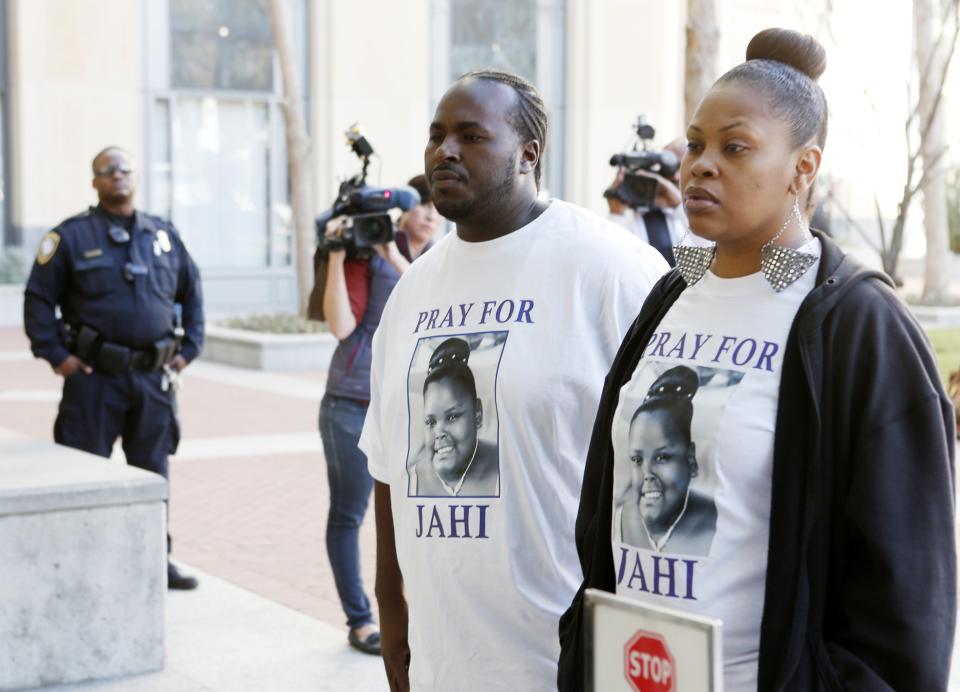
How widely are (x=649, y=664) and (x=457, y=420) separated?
1.11m

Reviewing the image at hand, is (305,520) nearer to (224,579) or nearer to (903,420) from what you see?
(224,579)

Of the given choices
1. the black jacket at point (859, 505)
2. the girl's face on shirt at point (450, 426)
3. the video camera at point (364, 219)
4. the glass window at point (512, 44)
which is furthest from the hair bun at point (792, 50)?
the glass window at point (512, 44)

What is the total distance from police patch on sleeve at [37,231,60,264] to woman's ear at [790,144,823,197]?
16.2 ft

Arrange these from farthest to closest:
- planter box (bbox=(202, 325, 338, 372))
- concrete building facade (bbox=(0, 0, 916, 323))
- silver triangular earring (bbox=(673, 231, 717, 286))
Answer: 1. concrete building facade (bbox=(0, 0, 916, 323))
2. planter box (bbox=(202, 325, 338, 372))
3. silver triangular earring (bbox=(673, 231, 717, 286))

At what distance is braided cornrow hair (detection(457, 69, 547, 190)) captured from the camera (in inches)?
114

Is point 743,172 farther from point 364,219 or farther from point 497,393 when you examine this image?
point 364,219

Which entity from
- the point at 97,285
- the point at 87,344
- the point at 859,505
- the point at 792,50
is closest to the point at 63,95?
the point at 97,285

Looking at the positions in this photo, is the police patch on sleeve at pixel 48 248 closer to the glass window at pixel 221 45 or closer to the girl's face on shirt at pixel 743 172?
the girl's face on shirt at pixel 743 172

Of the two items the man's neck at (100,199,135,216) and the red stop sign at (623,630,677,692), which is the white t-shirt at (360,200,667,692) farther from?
the man's neck at (100,199,135,216)

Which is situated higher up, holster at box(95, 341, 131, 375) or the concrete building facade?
the concrete building facade

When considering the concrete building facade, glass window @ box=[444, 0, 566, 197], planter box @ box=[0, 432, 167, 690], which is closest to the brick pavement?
planter box @ box=[0, 432, 167, 690]

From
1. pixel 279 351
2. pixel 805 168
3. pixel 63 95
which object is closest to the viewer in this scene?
pixel 805 168

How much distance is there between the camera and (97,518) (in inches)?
203

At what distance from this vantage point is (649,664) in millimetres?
1703
